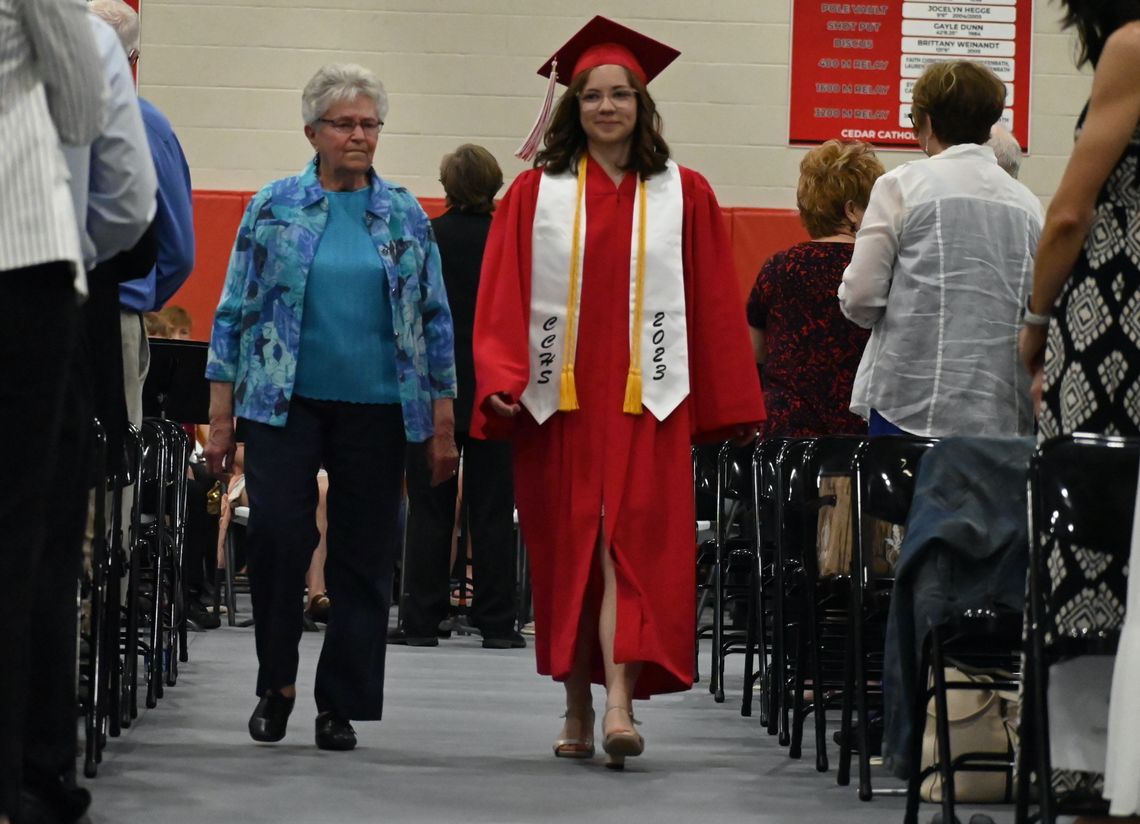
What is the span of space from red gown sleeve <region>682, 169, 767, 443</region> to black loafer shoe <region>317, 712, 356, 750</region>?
1018 millimetres

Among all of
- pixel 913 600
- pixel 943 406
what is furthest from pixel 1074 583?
pixel 943 406

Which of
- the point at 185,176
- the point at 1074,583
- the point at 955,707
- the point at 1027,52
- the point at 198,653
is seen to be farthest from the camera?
the point at 1027,52

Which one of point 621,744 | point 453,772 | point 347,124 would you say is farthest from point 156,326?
point 621,744

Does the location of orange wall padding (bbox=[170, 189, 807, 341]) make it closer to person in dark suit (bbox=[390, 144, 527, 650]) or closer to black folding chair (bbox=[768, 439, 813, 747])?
person in dark suit (bbox=[390, 144, 527, 650])

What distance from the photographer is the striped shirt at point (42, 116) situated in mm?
2213

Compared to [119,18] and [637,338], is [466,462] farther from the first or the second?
[119,18]

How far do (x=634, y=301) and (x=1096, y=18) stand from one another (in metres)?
1.71

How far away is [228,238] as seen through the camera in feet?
30.3

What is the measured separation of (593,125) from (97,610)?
4.94 ft

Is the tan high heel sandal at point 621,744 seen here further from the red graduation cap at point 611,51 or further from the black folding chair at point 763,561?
the red graduation cap at point 611,51

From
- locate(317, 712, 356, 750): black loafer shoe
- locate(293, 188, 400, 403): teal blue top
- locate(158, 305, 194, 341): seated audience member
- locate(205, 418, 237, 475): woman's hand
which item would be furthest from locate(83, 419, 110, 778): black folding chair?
locate(158, 305, 194, 341): seated audience member

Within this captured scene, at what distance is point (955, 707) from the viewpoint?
3.52 m

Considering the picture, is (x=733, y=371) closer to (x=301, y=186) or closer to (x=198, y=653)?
(x=301, y=186)

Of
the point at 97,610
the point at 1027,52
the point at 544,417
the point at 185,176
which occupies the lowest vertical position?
the point at 97,610
